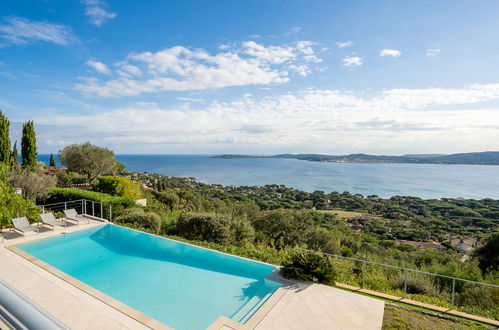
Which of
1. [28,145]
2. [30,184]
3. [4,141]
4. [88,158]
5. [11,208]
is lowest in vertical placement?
[11,208]

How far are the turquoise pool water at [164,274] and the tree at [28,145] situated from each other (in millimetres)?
13666

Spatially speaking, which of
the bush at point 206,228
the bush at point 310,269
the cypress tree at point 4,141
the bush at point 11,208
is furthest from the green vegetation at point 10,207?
the bush at point 310,269

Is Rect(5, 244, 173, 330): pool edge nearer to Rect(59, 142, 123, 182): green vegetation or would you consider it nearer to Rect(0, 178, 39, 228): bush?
Rect(0, 178, 39, 228): bush

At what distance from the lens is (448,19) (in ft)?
34.6

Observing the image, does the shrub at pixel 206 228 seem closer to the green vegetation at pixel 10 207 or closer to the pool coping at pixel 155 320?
the pool coping at pixel 155 320

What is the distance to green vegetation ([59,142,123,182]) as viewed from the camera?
22375 millimetres

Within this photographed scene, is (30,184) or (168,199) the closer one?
(30,184)

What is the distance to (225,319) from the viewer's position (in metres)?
5.23

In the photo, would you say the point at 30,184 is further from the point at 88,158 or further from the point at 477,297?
the point at 477,297

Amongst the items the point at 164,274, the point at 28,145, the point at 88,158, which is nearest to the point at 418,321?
the point at 164,274

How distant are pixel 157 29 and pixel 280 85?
7321mm

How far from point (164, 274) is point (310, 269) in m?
4.14

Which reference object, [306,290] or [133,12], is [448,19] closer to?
[306,290]

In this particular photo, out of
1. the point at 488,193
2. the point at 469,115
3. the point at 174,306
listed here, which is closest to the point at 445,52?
the point at 469,115
